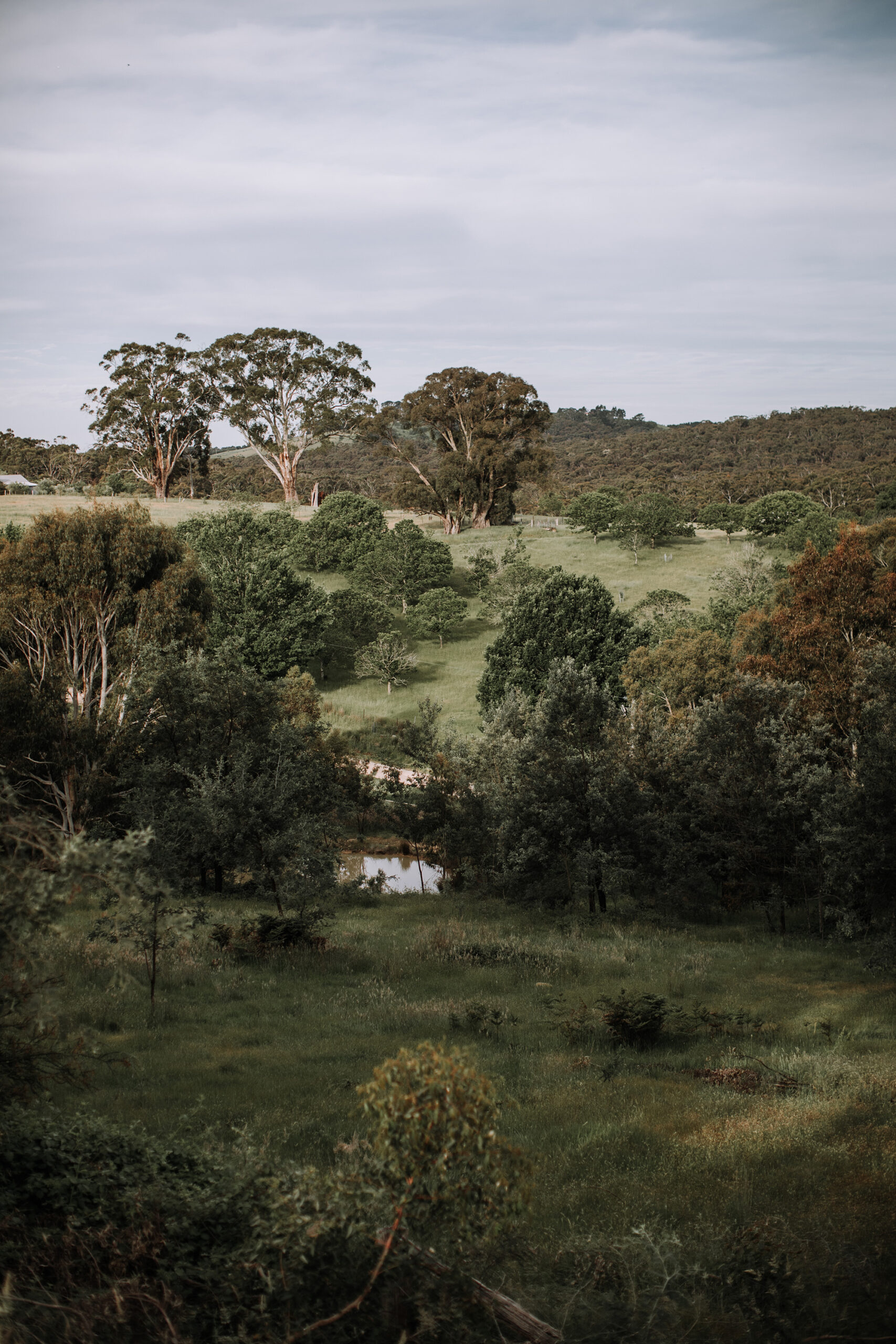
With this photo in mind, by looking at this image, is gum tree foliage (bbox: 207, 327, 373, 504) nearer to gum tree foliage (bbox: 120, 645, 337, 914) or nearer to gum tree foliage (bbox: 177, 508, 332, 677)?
gum tree foliage (bbox: 177, 508, 332, 677)

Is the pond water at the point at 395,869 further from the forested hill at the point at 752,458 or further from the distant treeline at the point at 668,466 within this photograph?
the forested hill at the point at 752,458

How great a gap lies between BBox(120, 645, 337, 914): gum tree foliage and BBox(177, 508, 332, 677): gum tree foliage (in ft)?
83.8

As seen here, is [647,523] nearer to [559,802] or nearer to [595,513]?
[595,513]

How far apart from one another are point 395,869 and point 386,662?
20251 millimetres

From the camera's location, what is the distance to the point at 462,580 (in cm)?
6525

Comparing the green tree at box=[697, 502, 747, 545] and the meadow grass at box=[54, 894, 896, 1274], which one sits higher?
the green tree at box=[697, 502, 747, 545]

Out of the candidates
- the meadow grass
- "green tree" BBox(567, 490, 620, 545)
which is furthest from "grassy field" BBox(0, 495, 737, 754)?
the meadow grass

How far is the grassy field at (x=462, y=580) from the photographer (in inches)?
1893

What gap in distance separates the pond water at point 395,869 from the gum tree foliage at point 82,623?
8.45 meters

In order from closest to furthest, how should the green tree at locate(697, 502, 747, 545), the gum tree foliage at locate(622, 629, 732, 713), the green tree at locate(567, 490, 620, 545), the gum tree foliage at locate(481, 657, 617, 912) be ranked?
1. the gum tree foliage at locate(481, 657, 617, 912)
2. the gum tree foliage at locate(622, 629, 732, 713)
3. the green tree at locate(697, 502, 747, 545)
4. the green tree at locate(567, 490, 620, 545)

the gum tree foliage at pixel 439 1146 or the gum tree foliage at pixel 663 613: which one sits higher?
the gum tree foliage at pixel 663 613

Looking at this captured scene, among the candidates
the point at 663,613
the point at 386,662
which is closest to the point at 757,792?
the point at 386,662

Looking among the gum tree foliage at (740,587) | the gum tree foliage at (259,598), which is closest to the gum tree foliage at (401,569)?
the gum tree foliage at (259,598)

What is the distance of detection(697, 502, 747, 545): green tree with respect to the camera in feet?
241
